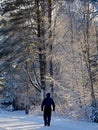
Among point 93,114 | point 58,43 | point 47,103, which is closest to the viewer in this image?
point 47,103

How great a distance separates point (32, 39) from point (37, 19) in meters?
1.84

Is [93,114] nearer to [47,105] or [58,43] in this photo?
[47,105]

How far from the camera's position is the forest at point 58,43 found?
3108 cm

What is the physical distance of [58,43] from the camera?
35031 millimetres

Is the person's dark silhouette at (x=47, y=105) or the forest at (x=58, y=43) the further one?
the forest at (x=58, y=43)

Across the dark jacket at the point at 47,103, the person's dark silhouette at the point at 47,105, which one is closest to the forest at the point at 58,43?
the person's dark silhouette at the point at 47,105

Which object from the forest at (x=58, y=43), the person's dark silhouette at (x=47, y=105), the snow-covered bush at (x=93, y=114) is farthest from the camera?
the forest at (x=58, y=43)

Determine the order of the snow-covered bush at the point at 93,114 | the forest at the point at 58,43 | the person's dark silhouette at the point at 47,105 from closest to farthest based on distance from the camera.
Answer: the person's dark silhouette at the point at 47,105 < the snow-covered bush at the point at 93,114 < the forest at the point at 58,43

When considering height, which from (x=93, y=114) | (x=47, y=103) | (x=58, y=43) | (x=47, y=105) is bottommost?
(x=93, y=114)

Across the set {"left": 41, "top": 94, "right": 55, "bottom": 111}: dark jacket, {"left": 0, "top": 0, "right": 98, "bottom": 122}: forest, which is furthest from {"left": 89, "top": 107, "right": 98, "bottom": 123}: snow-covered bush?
{"left": 41, "top": 94, "right": 55, "bottom": 111}: dark jacket

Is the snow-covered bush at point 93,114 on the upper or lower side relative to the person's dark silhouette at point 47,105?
lower

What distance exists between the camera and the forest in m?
31.1

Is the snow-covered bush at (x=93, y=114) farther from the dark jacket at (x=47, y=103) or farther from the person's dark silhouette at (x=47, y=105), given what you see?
the dark jacket at (x=47, y=103)

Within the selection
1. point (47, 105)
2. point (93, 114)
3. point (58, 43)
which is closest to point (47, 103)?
point (47, 105)
